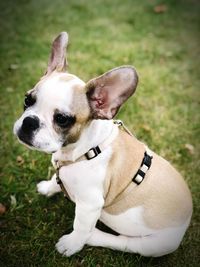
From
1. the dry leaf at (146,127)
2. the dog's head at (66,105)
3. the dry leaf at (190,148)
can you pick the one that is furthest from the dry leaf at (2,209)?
the dry leaf at (190,148)

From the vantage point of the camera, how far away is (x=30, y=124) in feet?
7.55

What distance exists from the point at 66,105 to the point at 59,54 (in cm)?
47

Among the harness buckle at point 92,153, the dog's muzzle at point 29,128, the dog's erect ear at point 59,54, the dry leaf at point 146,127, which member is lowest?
the dry leaf at point 146,127

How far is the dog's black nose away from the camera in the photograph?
7.54 ft

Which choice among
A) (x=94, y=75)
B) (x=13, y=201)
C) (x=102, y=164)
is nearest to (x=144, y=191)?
(x=102, y=164)

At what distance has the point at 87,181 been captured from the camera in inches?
101

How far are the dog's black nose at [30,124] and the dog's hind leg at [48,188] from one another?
109 cm

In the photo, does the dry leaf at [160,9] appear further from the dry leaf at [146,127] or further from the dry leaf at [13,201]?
the dry leaf at [13,201]

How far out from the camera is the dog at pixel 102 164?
231 centimetres

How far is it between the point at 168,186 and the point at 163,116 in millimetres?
1815

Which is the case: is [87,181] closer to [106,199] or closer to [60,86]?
[106,199]

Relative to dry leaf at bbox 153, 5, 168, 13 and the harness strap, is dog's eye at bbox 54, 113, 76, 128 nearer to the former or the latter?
the harness strap

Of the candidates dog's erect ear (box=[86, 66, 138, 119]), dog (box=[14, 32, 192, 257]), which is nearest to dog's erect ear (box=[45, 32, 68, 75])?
dog (box=[14, 32, 192, 257])

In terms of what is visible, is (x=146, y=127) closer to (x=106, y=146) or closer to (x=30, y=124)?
(x=106, y=146)
